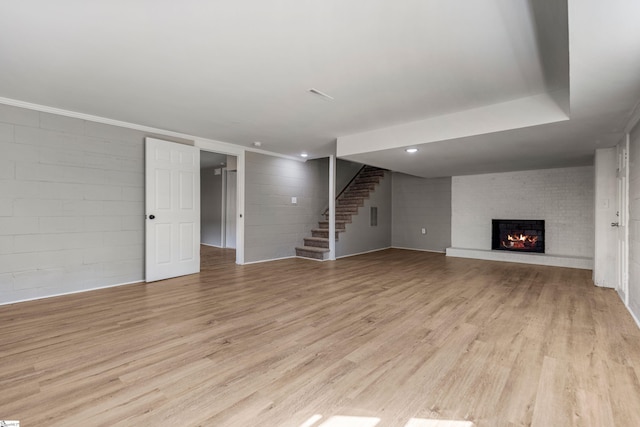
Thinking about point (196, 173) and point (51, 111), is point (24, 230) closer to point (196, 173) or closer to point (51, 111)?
point (51, 111)

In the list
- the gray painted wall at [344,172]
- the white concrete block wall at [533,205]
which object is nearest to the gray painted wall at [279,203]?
the gray painted wall at [344,172]

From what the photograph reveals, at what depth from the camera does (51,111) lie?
3564 millimetres

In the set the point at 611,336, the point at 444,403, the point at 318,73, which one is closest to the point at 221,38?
the point at 318,73

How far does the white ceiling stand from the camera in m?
1.80

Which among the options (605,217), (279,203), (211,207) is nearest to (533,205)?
(605,217)

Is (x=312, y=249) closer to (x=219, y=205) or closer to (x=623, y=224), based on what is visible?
(x=219, y=205)

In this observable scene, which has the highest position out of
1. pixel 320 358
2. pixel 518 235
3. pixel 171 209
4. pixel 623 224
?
pixel 171 209

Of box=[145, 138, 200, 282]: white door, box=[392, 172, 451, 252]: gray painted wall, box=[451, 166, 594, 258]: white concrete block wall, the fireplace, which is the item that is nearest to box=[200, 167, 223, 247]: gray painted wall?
box=[145, 138, 200, 282]: white door

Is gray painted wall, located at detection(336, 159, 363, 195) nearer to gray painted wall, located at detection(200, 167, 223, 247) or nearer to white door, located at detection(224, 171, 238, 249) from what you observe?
white door, located at detection(224, 171, 238, 249)

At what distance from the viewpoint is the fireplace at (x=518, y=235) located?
6.26 meters

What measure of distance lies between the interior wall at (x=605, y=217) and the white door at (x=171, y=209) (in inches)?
234

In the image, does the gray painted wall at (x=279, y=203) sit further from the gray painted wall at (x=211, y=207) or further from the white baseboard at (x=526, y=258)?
the white baseboard at (x=526, y=258)

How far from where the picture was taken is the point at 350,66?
249cm

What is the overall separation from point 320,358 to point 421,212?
21.4 feet
